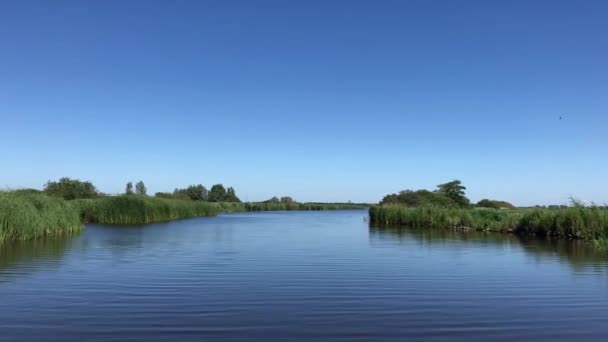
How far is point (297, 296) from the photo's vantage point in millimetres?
11414

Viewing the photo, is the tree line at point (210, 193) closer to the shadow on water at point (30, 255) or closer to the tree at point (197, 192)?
the tree at point (197, 192)

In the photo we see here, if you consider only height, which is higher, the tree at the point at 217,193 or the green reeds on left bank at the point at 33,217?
the tree at the point at 217,193

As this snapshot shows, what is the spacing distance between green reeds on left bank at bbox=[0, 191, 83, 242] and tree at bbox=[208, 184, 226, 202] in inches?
4719

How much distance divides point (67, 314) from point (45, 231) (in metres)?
20.4

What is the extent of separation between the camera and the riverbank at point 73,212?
2352 cm

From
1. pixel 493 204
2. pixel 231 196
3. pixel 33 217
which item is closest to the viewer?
pixel 33 217

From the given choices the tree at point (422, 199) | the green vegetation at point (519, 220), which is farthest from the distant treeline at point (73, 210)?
the tree at point (422, 199)

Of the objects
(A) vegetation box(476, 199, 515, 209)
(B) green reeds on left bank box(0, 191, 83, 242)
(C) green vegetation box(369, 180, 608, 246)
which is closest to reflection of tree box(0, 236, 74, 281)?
(B) green reeds on left bank box(0, 191, 83, 242)

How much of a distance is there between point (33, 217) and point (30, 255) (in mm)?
7601

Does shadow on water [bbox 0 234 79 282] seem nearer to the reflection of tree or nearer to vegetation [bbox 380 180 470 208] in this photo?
the reflection of tree

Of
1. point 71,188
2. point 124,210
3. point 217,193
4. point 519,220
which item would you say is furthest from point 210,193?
point 519,220

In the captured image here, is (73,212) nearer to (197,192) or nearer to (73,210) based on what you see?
(73,210)

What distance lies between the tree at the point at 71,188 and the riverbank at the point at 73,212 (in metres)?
16.3

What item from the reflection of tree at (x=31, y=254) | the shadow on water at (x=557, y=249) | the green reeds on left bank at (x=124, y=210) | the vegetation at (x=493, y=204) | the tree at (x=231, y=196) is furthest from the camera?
the tree at (x=231, y=196)
